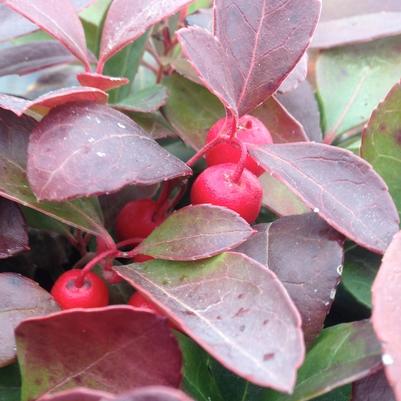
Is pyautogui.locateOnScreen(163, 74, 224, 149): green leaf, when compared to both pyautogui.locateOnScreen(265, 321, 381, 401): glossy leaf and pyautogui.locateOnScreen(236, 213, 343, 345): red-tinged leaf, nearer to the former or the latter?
pyautogui.locateOnScreen(236, 213, 343, 345): red-tinged leaf

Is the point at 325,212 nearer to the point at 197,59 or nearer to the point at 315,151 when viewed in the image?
the point at 315,151

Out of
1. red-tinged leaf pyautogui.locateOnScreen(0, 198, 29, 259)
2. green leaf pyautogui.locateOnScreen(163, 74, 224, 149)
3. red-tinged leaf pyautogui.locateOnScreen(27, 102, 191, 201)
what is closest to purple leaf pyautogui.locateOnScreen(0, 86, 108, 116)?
red-tinged leaf pyautogui.locateOnScreen(27, 102, 191, 201)

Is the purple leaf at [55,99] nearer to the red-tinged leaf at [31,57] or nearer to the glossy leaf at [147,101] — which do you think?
the glossy leaf at [147,101]

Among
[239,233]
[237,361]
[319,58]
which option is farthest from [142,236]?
[319,58]

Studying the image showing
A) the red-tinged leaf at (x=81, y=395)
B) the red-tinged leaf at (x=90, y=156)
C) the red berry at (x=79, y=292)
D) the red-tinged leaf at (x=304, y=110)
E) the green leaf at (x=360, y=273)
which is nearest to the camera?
the red-tinged leaf at (x=81, y=395)

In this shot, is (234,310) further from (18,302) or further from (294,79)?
(294,79)

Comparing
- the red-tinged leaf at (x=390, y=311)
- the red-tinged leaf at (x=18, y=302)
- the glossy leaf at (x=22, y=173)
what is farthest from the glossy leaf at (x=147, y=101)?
the red-tinged leaf at (x=390, y=311)
